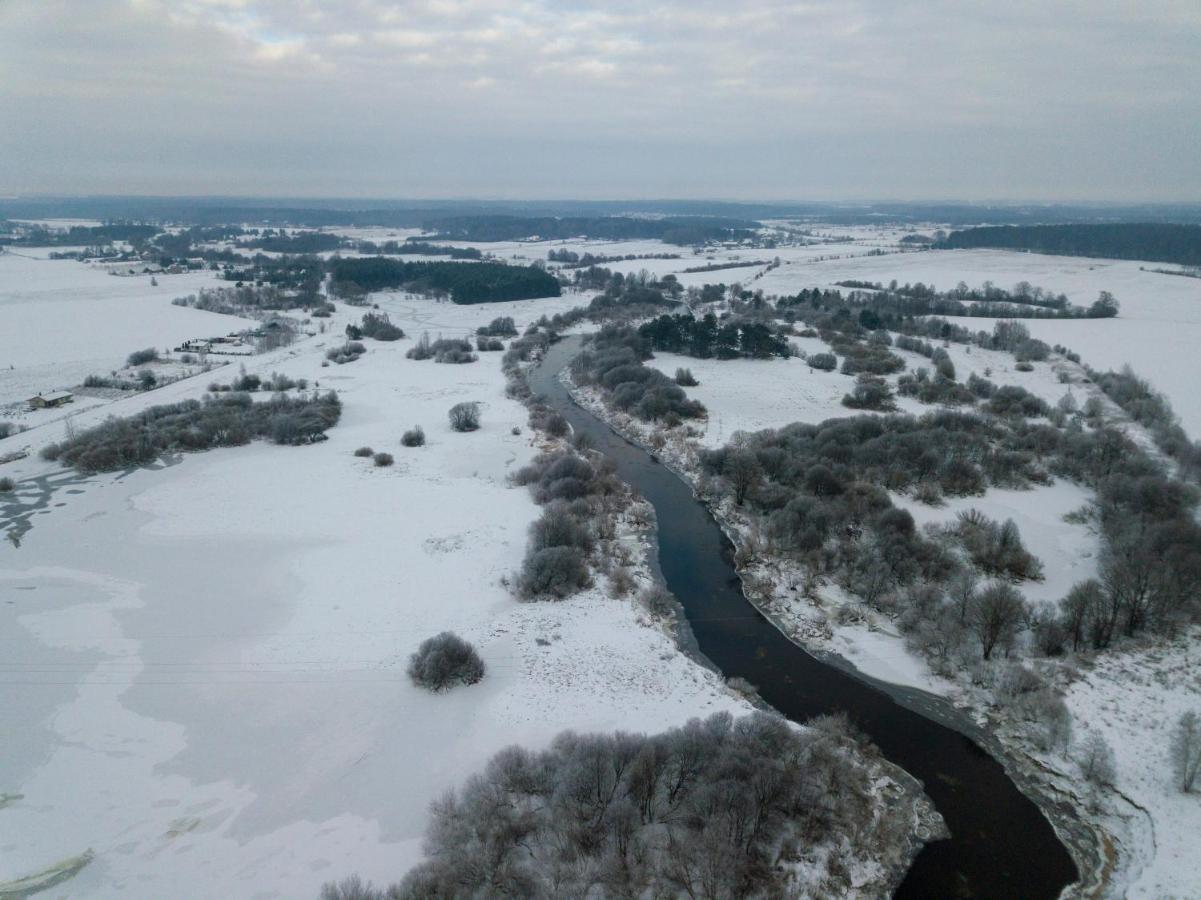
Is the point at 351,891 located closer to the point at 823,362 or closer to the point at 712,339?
the point at 823,362

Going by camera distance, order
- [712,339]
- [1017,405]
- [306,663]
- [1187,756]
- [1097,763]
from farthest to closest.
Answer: [712,339], [1017,405], [306,663], [1097,763], [1187,756]

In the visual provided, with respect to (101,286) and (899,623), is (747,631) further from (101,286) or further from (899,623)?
(101,286)

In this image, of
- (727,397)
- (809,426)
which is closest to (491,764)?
(809,426)

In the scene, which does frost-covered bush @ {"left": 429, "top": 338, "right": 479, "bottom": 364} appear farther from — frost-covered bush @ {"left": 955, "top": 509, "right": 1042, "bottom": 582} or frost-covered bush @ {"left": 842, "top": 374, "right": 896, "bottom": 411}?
frost-covered bush @ {"left": 955, "top": 509, "right": 1042, "bottom": 582}

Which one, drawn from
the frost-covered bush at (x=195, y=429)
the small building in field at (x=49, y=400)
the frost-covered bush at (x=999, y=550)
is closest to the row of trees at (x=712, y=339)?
the frost-covered bush at (x=195, y=429)

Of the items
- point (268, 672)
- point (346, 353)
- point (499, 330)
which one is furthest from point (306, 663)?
point (499, 330)

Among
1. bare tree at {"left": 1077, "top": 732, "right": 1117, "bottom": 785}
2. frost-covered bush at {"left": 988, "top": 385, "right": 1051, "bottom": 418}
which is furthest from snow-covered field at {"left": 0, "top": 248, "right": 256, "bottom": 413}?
frost-covered bush at {"left": 988, "top": 385, "right": 1051, "bottom": 418}
